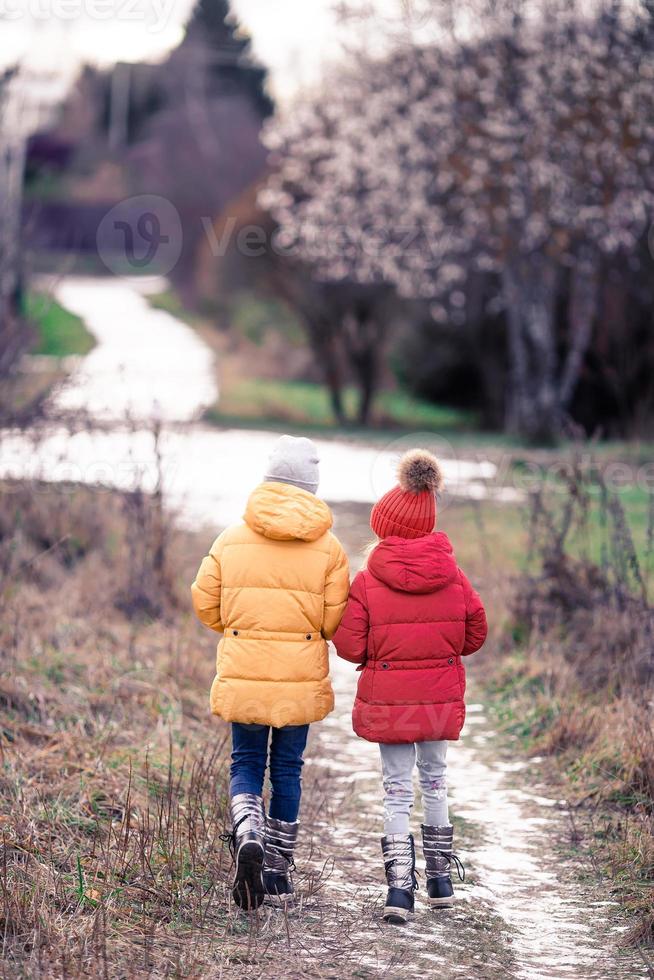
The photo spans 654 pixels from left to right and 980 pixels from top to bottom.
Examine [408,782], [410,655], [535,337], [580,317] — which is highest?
[580,317]

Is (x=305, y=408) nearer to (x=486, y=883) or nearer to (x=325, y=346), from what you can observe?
(x=325, y=346)

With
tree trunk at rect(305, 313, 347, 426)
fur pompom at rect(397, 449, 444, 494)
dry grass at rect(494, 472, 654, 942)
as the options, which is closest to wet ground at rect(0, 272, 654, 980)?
dry grass at rect(494, 472, 654, 942)

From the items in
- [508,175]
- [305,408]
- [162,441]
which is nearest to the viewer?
[162,441]

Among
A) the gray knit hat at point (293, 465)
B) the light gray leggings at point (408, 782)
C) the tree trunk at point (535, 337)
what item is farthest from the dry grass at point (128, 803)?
the tree trunk at point (535, 337)

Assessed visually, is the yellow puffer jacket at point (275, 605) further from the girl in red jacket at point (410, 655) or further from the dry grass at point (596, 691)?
the dry grass at point (596, 691)

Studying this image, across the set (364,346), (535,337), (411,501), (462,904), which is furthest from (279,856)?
(364,346)

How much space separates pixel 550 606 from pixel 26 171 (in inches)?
1634

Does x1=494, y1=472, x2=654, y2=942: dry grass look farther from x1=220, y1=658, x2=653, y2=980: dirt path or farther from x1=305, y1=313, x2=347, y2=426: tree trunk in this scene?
x1=305, y1=313, x2=347, y2=426: tree trunk

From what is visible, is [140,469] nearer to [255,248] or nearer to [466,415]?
[255,248]

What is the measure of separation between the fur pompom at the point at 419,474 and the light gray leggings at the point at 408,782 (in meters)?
0.83

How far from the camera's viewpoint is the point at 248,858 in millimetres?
4031

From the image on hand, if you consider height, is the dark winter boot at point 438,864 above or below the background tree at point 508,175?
below

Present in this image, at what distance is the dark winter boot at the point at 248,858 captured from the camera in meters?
4.03

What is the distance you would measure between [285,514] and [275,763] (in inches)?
32.7
